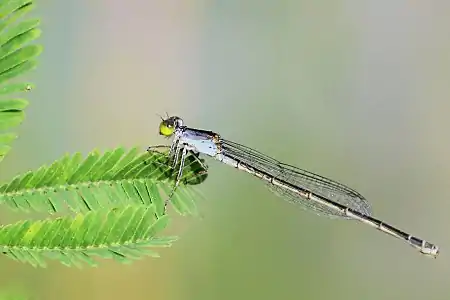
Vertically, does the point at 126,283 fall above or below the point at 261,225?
below

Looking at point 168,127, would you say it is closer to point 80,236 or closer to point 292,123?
point 80,236

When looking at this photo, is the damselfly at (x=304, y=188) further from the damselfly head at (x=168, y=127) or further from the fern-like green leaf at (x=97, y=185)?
the fern-like green leaf at (x=97, y=185)

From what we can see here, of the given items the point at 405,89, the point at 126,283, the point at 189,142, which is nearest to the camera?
the point at 189,142

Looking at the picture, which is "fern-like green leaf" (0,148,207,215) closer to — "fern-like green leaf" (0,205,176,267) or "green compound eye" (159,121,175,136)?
"fern-like green leaf" (0,205,176,267)

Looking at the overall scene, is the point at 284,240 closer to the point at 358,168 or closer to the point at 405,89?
the point at 358,168

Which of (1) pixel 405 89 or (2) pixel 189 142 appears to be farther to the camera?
(1) pixel 405 89

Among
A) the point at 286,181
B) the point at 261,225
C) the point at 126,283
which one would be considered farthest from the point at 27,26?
the point at 261,225

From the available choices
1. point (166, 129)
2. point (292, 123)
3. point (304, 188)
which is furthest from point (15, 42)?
point (292, 123)

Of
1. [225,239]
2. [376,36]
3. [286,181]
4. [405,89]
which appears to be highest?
[376,36]
